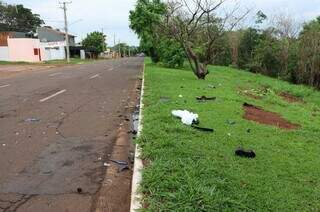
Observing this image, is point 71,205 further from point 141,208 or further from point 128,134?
point 128,134

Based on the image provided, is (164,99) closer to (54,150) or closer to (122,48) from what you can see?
(54,150)

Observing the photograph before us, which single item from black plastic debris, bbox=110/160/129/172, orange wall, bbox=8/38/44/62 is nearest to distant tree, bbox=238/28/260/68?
orange wall, bbox=8/38/44/62

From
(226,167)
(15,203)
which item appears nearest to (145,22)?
(226,167)

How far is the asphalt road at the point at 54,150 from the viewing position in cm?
507

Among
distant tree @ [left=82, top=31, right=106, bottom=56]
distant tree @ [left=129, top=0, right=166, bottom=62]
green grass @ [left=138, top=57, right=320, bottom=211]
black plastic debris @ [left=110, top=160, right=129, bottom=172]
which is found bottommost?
distant tree @ [left=82, top=31, right=106, bottom=56]

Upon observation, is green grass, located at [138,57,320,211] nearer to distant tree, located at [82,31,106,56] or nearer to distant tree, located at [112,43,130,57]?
distant tree, located at [82,31,106,56]

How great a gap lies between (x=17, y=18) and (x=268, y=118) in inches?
3428

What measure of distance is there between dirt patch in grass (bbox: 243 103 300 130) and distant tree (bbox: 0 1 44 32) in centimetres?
7924

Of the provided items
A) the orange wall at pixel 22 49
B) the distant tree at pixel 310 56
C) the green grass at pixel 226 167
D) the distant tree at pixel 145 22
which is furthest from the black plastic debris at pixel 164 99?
the orange wall at pixel 22 49

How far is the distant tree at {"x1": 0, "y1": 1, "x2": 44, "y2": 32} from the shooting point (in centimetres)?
8588

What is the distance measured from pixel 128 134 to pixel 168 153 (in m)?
2.50

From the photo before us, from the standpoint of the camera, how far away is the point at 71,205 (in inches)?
190

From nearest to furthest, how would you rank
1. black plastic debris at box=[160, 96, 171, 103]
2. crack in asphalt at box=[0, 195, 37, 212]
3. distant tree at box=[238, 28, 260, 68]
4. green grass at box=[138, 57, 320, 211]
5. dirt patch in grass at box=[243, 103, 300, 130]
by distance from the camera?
green grass at box=[138, 57, 320, 211] → crack in asphalt at box=[0, 195, 37, 212] → dirt patch in grass at box=[243, 103, 300, 130] → black plastic debris at box=[160, 96, 171, 103] → distant tree at box=[238, 28, 260, 68]

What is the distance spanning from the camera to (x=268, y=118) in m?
10.5
